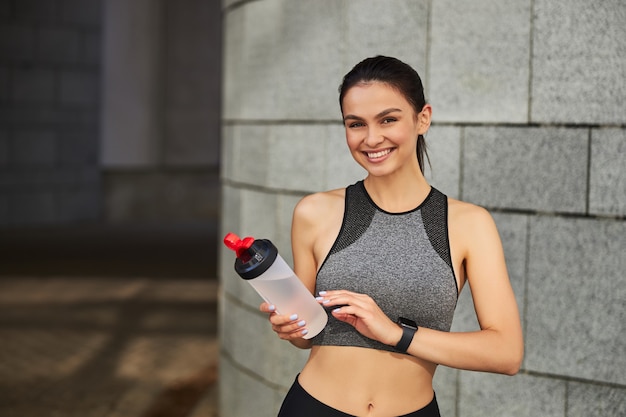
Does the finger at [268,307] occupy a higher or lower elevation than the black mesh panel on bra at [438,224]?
lower

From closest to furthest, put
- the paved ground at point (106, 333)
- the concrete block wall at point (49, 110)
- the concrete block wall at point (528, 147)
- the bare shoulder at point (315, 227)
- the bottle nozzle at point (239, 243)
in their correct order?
1. the bottle nozzle at point (239, 243)
2. the bare shoulder at point (315, 227)
3. the concrete block wall at point (528, 147)
4. the paved ground at point (106, 333)
5. the concrete block wall at point (49, 110)

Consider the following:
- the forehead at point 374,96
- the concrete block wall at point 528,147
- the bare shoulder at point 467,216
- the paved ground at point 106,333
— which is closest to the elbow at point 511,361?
the bare shoulder at point 467,216

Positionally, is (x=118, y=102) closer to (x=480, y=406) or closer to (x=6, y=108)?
(x=6, y=108)

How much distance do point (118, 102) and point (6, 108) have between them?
7.63 feet

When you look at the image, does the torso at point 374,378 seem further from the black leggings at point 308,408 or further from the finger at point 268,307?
the finger at point 268,307

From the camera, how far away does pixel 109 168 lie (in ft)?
61.5

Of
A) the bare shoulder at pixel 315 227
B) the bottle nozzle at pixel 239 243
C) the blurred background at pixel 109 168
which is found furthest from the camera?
the blurred background at pixel 109 168

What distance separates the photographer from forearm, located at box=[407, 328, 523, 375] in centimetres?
247

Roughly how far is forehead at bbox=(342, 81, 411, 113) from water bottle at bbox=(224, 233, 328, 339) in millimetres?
408

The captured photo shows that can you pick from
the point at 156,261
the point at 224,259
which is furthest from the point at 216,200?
the point at 224,259

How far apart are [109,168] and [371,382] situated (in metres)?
16.6

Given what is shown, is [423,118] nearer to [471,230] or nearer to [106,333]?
[471,230]

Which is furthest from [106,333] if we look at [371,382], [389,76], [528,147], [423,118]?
[389,76]

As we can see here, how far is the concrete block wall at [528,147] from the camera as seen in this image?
4.33 meters
